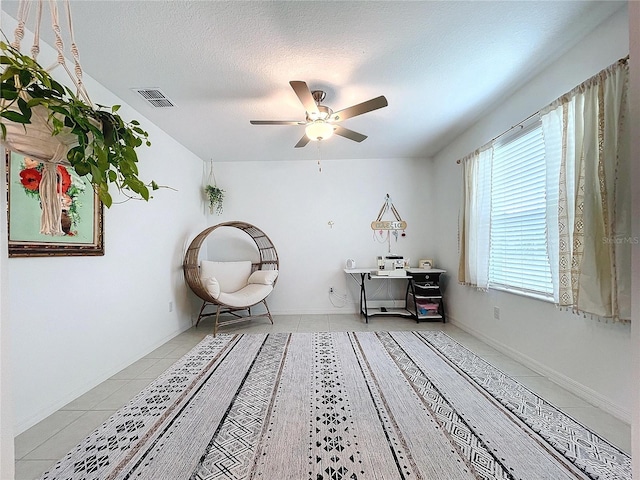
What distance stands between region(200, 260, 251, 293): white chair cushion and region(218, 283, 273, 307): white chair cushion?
174 millimetres

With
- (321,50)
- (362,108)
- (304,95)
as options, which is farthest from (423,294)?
(321,50)

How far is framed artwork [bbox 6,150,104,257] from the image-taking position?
1.68m

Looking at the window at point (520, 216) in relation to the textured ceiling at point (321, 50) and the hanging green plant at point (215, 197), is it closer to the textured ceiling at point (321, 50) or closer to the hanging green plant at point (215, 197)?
the textured ceiling at point (321, 50)

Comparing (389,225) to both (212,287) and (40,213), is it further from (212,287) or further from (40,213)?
(40,213)

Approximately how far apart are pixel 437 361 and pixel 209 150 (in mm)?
3779

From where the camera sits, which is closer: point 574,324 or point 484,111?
point 574,324

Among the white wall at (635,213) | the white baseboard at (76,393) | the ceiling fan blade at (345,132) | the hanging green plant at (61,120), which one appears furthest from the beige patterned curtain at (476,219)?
the white baseboard at (76,393)

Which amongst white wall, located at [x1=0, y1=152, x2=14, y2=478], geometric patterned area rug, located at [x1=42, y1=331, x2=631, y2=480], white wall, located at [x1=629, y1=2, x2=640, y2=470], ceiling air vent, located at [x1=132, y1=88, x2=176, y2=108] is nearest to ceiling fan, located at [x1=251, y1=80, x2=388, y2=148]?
ceiling air vent, located at [x1=132, y1=88, x2=176, y2=108]

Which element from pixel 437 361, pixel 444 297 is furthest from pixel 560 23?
pixel 444 297

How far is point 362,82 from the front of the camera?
2.37 metres

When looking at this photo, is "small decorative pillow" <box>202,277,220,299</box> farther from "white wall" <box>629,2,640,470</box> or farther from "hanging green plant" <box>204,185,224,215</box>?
"white wall" <box>629,2,640,470</box>

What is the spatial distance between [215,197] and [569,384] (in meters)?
4.39

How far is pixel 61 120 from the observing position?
67cm

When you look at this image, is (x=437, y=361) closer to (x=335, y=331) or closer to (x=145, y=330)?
(x=335, y=331)
